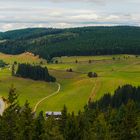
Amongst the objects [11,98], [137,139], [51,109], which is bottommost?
[51,109]

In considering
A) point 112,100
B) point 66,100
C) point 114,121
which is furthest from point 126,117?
point 66,100

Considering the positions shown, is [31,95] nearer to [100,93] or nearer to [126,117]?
[100,93]

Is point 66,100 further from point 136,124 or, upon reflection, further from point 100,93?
point 136,124

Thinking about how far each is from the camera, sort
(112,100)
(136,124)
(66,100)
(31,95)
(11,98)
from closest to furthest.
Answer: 1. (11,98)
2. (136,124)
3. (112,100)
4. (66,100)
5. (31,95)

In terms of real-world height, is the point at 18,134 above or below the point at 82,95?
above

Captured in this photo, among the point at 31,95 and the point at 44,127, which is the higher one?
the point at 44,127

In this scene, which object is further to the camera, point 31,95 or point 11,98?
point 31,95

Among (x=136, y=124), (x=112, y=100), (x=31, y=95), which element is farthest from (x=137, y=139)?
(x=31, y=95)

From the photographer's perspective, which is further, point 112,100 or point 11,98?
point 112,100

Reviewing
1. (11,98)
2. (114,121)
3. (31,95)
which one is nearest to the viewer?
(11,98)
